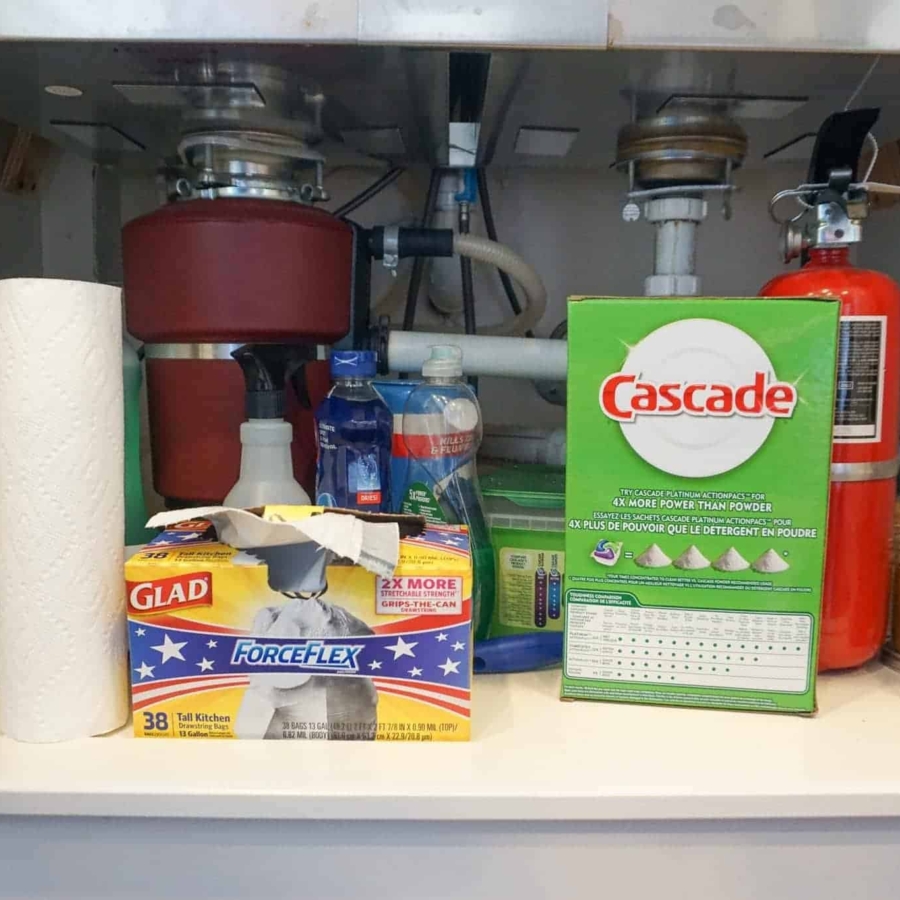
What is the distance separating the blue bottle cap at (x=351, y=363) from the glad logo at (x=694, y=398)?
204mm

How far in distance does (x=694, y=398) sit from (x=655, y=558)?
11 cm

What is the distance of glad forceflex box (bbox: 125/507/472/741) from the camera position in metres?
0.52

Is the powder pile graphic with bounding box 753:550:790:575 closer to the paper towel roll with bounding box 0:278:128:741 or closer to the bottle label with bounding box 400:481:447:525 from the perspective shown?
the bottle label with bounding box 400:481:447:525

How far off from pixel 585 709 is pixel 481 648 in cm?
9

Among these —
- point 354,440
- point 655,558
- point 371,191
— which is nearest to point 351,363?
point 354,440

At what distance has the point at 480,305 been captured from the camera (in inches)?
41.3

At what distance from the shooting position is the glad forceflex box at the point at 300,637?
1.72 ft

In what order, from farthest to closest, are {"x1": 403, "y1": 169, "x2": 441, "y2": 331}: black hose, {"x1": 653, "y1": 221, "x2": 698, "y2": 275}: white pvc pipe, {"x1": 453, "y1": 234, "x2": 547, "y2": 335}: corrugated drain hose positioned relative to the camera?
{"x1": 403, "y1": 169, "x2": 441, "y2": 331}: black hose → {"x1": 453, "y1": 234, "x2": 547, "y2": 335}: corrugated drain hose → {"x1": 653, "y1": 221, "x2": 698, "y2": 275}: white pvc pipe

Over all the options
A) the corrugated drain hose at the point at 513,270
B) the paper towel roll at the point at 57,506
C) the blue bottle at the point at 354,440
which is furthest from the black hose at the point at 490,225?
the paper towel roll at the point at 57,506

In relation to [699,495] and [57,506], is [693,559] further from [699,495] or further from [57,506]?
[57,506]

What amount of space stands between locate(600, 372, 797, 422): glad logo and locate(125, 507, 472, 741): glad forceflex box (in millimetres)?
151

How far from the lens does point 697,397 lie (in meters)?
0.56

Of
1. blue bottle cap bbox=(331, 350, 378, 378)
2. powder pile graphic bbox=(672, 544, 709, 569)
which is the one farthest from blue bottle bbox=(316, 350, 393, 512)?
powder pile graphic bbox=(672, 544, 709, 569)

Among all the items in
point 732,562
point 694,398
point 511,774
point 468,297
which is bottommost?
point 511,774
